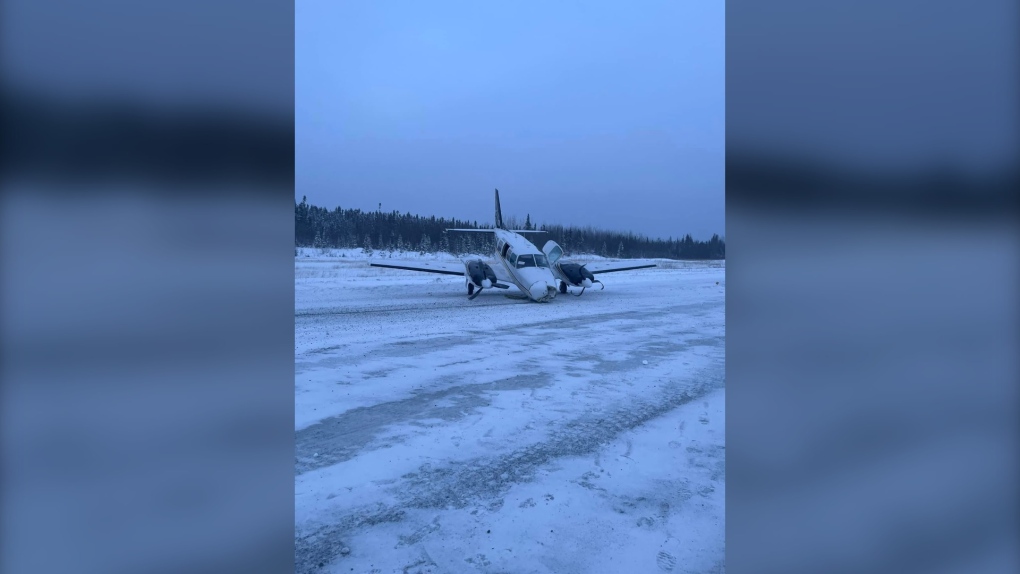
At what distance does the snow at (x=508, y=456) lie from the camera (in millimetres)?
2461

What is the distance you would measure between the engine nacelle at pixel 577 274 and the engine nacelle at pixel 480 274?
10.1ft

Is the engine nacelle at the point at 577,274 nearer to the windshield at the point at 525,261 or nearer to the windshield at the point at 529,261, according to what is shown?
the windshield at the point at 529,261

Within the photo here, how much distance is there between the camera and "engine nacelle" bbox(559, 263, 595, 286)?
18.2 metres
